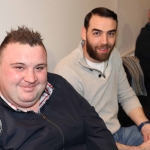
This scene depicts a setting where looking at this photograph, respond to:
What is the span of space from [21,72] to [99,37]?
716 mm

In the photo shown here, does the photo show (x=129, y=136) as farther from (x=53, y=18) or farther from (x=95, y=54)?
(x=53, y=18)

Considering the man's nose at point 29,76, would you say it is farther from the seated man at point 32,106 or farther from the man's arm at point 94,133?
the man's arm at point 94,133

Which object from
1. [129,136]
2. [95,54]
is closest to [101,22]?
[95,54]

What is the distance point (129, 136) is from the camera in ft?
5.46

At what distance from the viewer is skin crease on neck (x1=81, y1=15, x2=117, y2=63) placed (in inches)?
61.6

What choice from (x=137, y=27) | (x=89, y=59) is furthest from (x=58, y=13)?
(x=137, y=27)

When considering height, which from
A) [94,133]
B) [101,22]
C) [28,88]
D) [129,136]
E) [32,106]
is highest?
[101,22]

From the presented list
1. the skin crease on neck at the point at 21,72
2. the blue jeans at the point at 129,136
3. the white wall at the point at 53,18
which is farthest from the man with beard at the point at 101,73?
the skin crease on neck at the point at 21,72

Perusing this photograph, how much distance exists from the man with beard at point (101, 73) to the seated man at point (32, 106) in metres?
0.27

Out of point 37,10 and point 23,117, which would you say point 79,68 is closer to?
point 37,10

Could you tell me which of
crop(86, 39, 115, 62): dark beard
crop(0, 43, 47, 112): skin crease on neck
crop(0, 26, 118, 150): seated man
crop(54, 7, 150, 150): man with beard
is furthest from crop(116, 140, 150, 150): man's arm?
crop(0, 43, 47, 112): skin crease on neck

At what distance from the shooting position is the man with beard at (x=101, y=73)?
1.50 m

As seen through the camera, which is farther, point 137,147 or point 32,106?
point 137,147

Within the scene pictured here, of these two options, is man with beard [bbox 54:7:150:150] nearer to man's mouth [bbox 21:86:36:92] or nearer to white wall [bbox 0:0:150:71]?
white wall [bbox 0:0:150:71]
